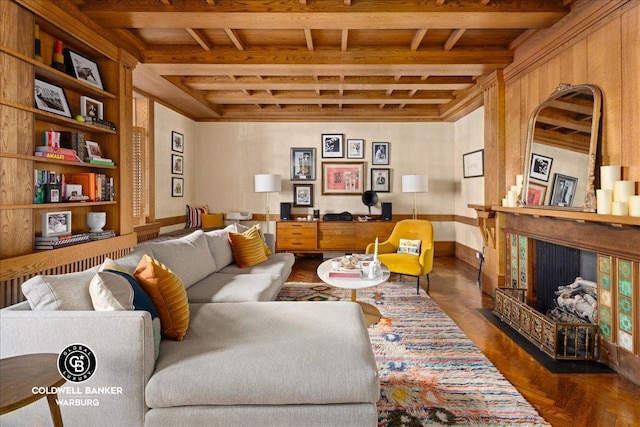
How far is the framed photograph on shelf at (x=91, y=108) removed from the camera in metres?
3.20

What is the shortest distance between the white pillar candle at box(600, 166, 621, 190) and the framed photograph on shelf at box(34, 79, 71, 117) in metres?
4.30

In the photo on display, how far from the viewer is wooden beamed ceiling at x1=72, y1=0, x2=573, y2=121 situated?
3.08m

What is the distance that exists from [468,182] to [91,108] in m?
5.61

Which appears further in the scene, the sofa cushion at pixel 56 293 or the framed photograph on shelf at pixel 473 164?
the framed photograph on shelf at pixel 473 164

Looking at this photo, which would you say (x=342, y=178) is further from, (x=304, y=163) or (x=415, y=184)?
(x=415, y=184)

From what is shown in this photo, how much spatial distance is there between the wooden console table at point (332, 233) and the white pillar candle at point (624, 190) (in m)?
3.92

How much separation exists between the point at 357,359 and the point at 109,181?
3133 mm

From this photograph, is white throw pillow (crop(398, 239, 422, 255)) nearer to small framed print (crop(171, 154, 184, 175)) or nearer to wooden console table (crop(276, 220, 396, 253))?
wooden console table (crop(276, 220, 396, 253))

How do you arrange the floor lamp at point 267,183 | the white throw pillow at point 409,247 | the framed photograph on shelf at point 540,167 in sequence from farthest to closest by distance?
the floor lamp at point 267,183
the white throw pillow at point 409,247
the framed photograph on shelf at point 540,167

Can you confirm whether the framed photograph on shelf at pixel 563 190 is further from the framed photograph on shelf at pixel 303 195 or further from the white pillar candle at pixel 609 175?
the framed photograph on shelf at pixel 303 195

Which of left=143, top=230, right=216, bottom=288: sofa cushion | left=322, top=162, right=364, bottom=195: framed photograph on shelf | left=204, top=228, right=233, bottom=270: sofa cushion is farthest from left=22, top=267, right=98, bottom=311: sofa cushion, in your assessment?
left=322, top=162, right=364, bottom=195: framed photograph on shelf

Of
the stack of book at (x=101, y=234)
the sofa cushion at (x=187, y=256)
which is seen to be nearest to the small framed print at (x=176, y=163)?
the stack of book at (x=101, y=234)

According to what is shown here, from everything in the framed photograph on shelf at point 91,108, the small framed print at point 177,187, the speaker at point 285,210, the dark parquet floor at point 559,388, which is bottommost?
the dark parquet floor at point 559,388

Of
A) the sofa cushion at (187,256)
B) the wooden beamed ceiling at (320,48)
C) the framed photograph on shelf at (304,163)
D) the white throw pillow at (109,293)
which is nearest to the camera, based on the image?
the white throw pillow at (109,293)
